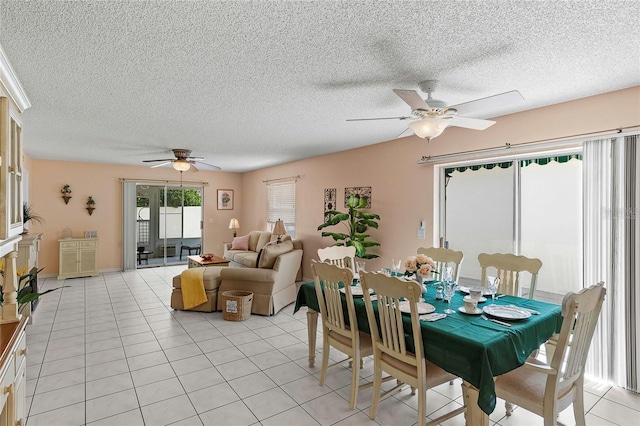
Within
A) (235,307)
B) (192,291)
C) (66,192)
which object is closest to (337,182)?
(235,307)

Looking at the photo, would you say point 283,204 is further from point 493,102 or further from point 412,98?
point 493,102

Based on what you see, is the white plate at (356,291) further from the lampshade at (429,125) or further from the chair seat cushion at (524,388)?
the lampshade at (429,125)

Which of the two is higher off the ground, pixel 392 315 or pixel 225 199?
pixel 225 199

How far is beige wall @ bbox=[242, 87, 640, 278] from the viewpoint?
9.88 feet

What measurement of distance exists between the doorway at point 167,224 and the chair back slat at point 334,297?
22.2ft

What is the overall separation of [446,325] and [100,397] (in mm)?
2712

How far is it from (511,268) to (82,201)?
834 centimetres

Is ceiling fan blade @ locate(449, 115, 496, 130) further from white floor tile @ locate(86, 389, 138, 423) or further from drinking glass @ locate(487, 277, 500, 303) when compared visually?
white floor tile @ locate(86, 389, 138, 423)

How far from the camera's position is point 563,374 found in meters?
2.04

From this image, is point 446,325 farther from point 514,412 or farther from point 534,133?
point 534,133

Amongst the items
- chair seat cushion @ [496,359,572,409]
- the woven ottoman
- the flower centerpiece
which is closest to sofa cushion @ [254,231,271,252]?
the woven ottoman

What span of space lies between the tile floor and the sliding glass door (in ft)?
3.83

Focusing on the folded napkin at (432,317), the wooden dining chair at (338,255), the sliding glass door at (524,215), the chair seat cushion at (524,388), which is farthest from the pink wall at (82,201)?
the chair seat cushion at (524,388)

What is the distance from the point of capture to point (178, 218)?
873cm
